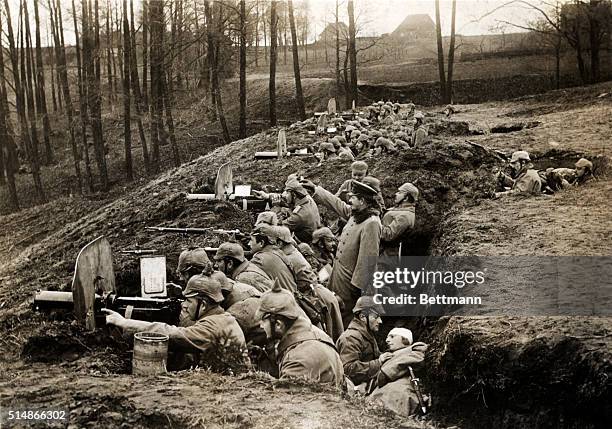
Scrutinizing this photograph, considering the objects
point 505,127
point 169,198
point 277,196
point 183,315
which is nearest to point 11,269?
point 169,198

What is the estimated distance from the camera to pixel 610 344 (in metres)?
5.29

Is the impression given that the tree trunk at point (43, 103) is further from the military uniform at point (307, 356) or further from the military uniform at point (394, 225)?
the military uniform at point (307, 356)

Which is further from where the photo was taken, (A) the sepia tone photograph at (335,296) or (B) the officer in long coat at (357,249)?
(B) the officer in long coat at (357,249)

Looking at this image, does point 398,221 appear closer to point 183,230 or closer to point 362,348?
point 362,348

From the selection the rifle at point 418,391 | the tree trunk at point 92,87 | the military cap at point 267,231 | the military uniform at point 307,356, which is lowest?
the rifle at point 418,391

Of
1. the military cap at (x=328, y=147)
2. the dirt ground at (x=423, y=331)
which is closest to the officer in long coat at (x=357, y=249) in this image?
the dirt ground at (x=423, y=331)

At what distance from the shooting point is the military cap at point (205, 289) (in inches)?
208

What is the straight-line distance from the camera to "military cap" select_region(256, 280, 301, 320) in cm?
511

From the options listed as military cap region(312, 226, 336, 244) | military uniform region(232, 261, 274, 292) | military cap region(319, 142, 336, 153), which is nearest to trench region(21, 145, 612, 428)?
military uniform region(232, 261, 274, 292)

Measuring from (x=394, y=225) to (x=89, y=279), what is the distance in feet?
13.1

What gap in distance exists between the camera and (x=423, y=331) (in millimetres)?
7805

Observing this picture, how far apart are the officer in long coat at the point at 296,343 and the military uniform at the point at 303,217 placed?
4.02 m

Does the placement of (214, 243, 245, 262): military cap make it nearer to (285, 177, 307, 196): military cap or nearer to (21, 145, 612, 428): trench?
(21, 145, 612, 428): trench

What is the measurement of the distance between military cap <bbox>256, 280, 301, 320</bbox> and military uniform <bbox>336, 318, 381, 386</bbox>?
151 centimetres
